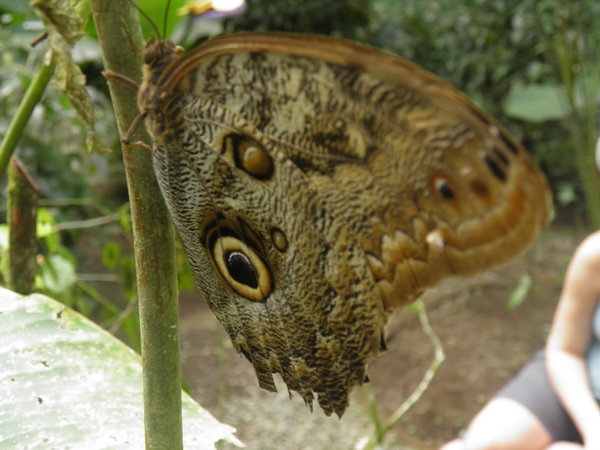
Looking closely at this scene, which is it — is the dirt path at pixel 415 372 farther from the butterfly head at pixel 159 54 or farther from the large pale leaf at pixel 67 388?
the butterfly head at pixel 159 54

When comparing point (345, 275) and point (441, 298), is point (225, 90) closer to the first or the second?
point (345, 275)

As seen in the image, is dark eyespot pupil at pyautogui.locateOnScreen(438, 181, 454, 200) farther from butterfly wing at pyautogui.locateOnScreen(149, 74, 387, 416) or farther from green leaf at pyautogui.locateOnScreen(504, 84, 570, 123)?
green leaf at pyautogui.locateOnScreen(504, 84, 570, 123)

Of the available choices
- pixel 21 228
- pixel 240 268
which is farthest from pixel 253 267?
pixel 21 228

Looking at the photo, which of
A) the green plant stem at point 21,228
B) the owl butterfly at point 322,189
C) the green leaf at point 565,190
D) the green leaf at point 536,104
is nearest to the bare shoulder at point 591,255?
the owl butterfly at point 322,189

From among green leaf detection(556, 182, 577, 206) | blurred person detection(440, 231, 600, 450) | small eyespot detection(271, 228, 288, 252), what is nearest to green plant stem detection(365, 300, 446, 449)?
blurred person detection(440, 231, 600, 450)

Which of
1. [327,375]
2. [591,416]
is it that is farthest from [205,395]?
[327,375]

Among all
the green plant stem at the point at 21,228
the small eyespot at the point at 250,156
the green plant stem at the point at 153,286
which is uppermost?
the green plant stem at the point at 21,228
